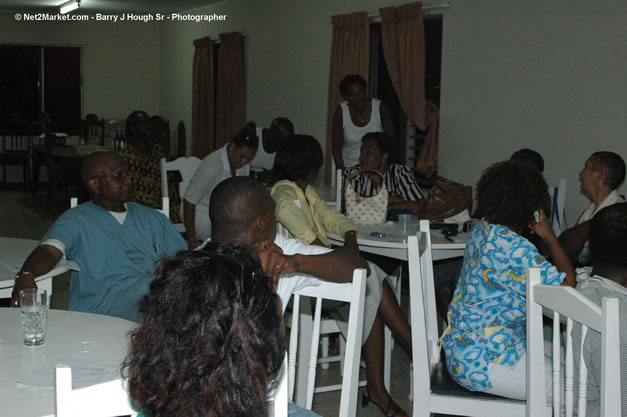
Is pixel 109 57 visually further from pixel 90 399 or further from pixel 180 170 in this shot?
pixel 90 399

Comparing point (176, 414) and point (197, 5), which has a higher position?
point (197, 5)

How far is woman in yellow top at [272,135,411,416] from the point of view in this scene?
10.0 feet

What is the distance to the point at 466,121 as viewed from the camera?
18.7 ft

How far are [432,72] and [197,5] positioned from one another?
568 centimetres

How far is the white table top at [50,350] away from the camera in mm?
1480

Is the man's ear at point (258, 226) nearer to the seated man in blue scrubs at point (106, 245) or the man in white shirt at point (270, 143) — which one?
the seated man in blue scrubs at point (106, 245)

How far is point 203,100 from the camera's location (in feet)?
34.8

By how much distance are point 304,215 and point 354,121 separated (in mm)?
2724

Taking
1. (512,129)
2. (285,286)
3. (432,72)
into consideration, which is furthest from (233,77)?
(285,286)

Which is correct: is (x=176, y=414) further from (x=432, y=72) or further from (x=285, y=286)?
(x=432, y=72)

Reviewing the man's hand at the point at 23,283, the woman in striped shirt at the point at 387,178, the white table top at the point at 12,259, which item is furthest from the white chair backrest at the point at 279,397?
the woman in striped shirt at the point at 387,178

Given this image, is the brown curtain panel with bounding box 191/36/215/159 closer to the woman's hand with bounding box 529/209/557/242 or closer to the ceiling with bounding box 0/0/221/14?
the ceiling with bounding box 0/0/221/14

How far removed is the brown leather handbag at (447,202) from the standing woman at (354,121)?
1.87 meters

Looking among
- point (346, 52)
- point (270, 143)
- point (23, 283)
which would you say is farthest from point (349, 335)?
point (346, 52)
